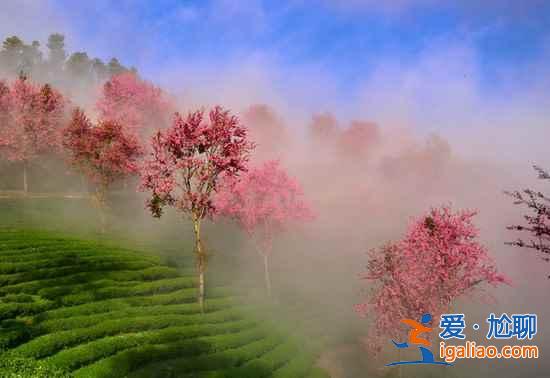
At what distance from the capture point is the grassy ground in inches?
988

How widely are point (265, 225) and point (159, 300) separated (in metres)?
16.5

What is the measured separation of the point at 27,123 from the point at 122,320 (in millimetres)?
47597

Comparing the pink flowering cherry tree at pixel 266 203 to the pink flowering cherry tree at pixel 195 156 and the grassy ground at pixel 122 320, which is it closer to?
the grassy ground at pixel 122 320

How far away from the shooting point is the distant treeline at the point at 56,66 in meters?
168

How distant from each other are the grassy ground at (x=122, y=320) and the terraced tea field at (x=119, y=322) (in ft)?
0.22

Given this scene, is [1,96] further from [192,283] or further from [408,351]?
[408,351]

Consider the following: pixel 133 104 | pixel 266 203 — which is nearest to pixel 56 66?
pixel 133 104

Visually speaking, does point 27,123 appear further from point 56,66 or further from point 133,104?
point 56,66

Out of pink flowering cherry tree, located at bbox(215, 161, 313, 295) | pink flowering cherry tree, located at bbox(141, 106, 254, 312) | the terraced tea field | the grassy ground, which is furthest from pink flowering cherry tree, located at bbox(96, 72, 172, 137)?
pink flowering cherry tree, located at bbox(141, 106, 254, 312)

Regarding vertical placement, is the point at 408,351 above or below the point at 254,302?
below

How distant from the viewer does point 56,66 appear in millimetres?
185625

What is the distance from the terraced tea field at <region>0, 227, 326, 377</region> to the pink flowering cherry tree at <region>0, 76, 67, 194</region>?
2605 cm

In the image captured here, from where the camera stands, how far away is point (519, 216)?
348 ft

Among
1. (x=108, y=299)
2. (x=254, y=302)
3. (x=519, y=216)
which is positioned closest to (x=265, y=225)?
(x=254, y=302)
